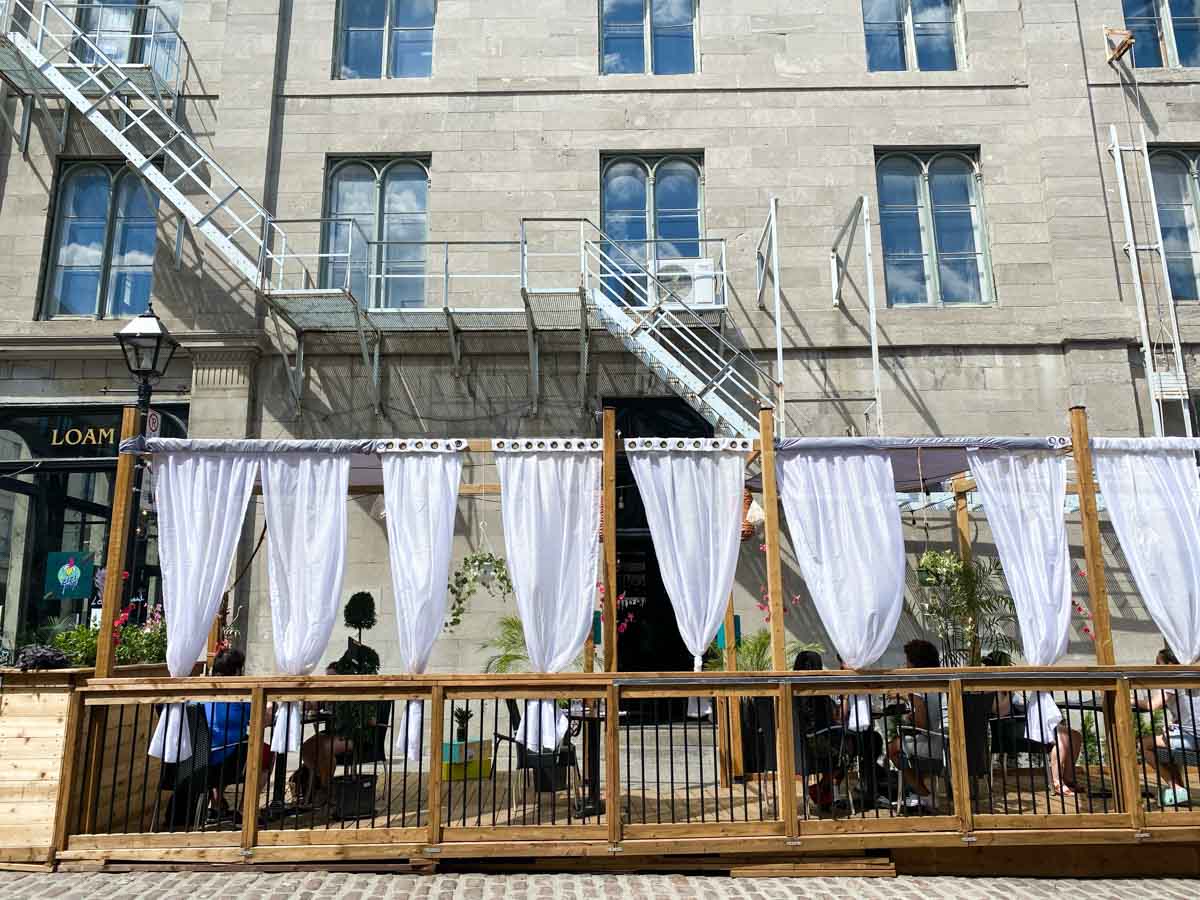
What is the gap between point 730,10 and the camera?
14.0 m

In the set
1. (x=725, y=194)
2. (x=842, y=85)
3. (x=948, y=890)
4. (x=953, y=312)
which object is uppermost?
(x=842, y=85)

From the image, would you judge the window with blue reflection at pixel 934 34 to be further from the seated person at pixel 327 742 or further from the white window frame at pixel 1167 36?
the seated person at pixel 327 742

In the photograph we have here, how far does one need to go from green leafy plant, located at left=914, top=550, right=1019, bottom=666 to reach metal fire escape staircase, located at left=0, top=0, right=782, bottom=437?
2.99 metres

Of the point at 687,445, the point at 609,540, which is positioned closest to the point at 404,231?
the point at 687,445

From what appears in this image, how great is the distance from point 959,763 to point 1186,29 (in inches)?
541

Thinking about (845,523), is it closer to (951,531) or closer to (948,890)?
(948,890)

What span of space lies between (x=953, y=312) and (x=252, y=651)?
11401mm

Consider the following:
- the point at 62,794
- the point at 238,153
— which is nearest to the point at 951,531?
the point at 62,794

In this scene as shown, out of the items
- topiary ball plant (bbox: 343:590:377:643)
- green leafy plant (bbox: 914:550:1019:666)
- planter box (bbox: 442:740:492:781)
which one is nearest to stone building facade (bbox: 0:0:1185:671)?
green leafy plant (bbox: 914:550:1019:666)

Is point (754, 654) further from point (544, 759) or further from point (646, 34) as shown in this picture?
point (646, 34)

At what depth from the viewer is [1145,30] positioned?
45.9 feet

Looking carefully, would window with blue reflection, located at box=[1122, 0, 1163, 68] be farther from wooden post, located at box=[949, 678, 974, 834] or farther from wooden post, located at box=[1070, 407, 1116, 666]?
wooden post, located at box=[949, 678, 974, 834]

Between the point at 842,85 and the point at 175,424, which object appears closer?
the point at 175,424

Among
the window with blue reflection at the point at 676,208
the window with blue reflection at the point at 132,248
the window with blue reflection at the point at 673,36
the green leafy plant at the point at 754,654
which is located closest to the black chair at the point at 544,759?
the green leafy plant at the point at 754,654
